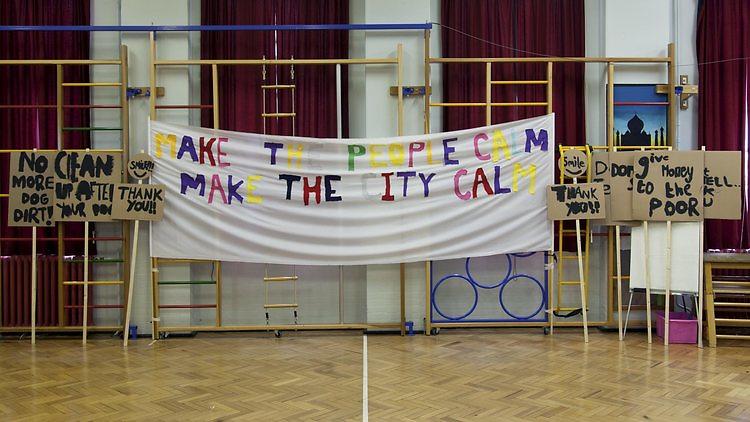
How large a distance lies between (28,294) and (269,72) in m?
2.82

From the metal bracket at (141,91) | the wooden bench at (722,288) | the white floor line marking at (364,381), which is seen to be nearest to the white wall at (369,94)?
the metal bracket at (141,91)

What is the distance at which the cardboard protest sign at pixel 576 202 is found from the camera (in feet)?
16.4

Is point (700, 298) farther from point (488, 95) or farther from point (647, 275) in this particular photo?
point (488, 95)

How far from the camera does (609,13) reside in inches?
215

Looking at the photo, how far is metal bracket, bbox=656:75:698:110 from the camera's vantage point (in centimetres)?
543

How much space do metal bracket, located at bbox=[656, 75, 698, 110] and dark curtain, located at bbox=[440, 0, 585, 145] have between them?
2.21 ft

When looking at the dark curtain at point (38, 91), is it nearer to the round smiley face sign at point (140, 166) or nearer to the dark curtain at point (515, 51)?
the round smiley face sign at point (140, 166)

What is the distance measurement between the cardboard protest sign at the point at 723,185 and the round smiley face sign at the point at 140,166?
4447 mm

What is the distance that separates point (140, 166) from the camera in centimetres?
507

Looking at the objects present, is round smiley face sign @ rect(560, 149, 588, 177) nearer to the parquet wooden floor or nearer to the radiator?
the parquet wooden floor

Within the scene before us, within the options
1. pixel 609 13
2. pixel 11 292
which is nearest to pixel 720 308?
pixel 609 13

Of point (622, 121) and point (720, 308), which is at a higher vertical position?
point (622, 121)

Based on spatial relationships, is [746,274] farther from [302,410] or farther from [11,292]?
[11,292]

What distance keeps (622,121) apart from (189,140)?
3725 mm
